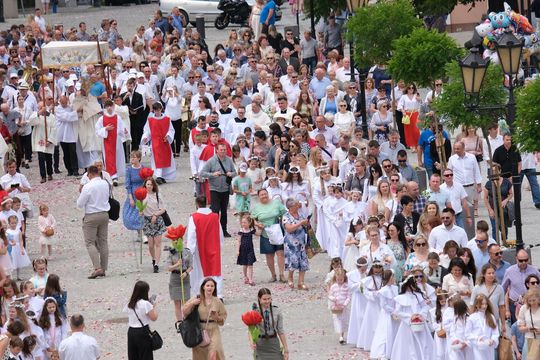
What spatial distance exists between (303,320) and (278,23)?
1213 inches

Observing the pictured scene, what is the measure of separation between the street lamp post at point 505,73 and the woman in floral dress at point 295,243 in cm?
294

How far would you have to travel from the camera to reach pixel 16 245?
92.2 ft

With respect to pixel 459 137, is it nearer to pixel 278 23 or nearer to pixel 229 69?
pixel 229 69

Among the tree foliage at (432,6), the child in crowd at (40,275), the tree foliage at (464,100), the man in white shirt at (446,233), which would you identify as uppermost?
the tree foliage at (432,6)

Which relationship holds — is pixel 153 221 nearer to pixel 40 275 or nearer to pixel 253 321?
pixel 40 275

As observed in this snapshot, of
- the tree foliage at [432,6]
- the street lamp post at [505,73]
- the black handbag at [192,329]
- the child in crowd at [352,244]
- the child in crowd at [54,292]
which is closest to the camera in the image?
the black handbag at [192,329]

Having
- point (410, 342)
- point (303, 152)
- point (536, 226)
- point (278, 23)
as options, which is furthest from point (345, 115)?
point (278, 23)

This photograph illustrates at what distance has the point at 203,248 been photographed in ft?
84.1

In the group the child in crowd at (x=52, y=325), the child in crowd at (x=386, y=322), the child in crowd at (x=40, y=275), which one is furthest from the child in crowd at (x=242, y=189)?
the child in crowd at (x=52, y=325)

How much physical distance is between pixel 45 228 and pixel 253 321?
28.6ft

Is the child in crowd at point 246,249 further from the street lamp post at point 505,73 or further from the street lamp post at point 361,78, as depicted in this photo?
the street lamp post at point 361,78

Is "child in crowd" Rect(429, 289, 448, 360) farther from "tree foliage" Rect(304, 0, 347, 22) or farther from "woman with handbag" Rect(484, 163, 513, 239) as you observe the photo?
"tree foliage" Rect(304, 0, 347, 22)

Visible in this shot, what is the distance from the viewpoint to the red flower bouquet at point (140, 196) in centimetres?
2795

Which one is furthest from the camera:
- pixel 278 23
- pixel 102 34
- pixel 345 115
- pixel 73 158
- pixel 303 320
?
pixel 278 23
